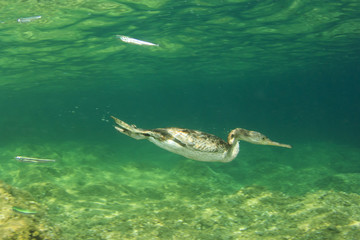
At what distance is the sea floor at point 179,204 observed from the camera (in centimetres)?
554

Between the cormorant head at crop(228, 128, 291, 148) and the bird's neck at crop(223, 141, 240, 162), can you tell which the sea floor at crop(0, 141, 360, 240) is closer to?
the bird's neck at crop(223, 141, 240, 162)

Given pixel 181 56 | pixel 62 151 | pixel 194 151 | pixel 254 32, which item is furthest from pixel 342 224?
pixel 181 56

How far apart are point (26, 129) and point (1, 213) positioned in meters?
38.1

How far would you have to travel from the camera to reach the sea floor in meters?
5.54

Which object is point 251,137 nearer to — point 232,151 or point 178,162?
point 232,151

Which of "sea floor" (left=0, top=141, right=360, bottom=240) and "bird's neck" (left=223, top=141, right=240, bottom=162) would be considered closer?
"bird's neck" (left=223, top=141, right=240, bottom=162)

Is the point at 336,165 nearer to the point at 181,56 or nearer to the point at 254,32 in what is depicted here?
the point at 254,32

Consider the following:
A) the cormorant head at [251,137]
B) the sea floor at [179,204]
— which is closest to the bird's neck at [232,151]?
the cormorant head at [251,137]

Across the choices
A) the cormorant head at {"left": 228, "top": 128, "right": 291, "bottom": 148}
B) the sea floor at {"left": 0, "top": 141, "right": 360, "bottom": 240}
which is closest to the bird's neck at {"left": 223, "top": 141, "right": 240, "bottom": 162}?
the cormorant head at {"left": 228, "top": 128, "right": 291, "bottom": 148}

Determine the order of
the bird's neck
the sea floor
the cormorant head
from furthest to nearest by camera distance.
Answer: the sea floor → the bird's neck → the cormorant head

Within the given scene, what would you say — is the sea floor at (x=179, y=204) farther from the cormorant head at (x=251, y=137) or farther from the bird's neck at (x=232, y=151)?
the cormorant head at (x=251, y=137)

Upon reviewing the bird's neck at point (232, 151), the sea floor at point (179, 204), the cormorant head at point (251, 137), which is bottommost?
the sea floor at point (179, 204)

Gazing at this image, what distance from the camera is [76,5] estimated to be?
13.9 metres

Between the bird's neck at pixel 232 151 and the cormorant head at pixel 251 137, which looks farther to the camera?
the bird's neck at pixel 232 151
